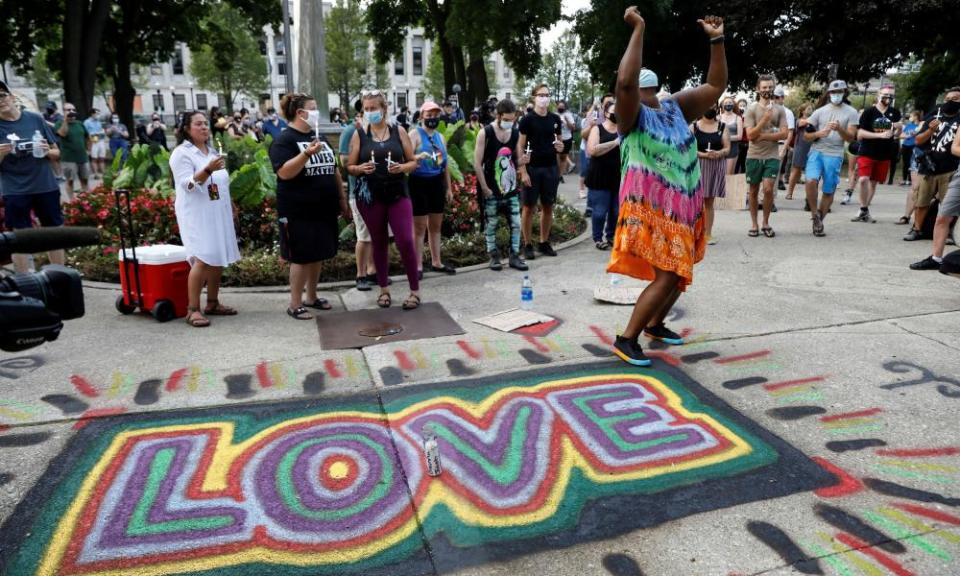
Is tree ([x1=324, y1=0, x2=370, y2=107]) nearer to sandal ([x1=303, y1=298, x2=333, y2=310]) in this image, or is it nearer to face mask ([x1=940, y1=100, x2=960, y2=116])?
face mask ([x1=940, y1=100, x2=960, y2=116])

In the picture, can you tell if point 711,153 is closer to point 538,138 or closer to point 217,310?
point 538,138

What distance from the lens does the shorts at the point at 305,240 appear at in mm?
5582

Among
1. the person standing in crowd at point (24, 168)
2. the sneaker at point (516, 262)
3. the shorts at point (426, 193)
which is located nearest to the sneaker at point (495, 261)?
the sneaker at point (516, 262)

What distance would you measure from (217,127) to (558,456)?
46.5ft

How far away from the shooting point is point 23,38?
26.5 m

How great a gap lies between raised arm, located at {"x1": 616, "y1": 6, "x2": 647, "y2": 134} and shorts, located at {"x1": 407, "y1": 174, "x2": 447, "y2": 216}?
296 cm

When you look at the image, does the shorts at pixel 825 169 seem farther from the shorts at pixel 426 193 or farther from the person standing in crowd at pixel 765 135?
the shorts at pixel 426 193

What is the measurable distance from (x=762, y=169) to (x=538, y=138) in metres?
2.99

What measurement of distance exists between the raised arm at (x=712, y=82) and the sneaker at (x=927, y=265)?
389 centimetres

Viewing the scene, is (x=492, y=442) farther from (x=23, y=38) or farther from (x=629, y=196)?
(x=23, y=38)

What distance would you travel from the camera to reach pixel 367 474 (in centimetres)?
328

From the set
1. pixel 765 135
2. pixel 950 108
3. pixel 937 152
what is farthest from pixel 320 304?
pixel 950 108

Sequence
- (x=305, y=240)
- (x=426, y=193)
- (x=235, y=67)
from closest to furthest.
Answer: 1. (x=305, y=240)
2. (x=426, y=193)
3. (x=235, y=67)

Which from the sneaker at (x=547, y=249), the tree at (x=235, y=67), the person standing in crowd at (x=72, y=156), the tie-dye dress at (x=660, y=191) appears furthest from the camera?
the tree at (x=235, y=67)
